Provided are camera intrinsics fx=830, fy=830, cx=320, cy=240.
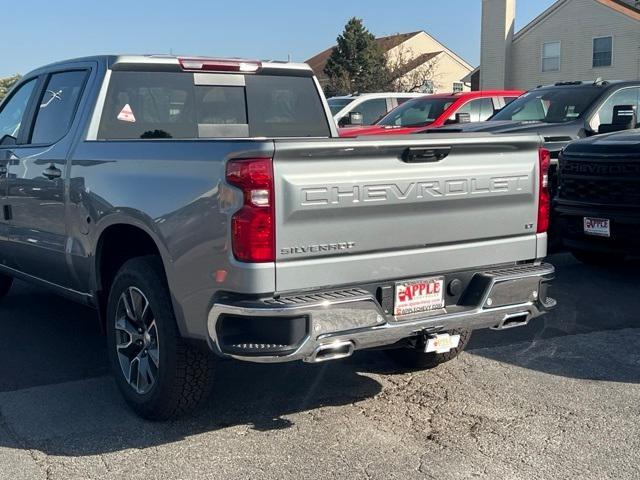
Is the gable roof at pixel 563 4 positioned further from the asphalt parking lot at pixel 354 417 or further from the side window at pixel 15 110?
the side window at pixel 15 110

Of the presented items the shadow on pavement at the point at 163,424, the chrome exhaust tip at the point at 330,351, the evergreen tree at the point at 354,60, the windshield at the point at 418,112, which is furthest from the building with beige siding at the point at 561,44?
the chrome exhaust tip at the point at 330,351

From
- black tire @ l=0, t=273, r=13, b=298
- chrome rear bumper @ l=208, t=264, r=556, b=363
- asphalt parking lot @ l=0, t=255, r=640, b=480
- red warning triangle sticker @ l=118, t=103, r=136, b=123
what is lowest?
asphalt parking lot @ l=0, t=255, r=640, b=480

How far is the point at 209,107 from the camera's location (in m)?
5.98

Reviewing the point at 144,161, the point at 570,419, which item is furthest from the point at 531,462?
the point at 144,161

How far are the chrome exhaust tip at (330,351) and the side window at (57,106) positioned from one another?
259 cm

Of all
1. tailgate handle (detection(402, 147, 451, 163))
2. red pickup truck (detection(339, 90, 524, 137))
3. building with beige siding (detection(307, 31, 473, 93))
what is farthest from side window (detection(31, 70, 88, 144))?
building with beige siding (detection(307, 31, 473, 93))

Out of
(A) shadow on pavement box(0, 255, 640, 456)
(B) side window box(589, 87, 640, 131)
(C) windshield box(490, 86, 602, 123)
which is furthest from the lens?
(C) windshield box(490, 86, 602, 123)

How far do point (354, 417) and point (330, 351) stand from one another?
913mm

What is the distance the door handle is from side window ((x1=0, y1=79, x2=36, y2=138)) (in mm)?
989

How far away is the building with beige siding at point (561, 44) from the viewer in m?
34.3

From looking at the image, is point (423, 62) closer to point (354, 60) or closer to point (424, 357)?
point (354, 60)

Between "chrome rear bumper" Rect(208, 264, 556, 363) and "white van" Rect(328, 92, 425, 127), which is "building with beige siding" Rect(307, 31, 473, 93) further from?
"chrome rear bumper" Rect(208, 264, 556, 363)

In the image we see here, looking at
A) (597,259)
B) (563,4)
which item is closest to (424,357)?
(597,259)

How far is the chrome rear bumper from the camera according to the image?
12.5 feet
